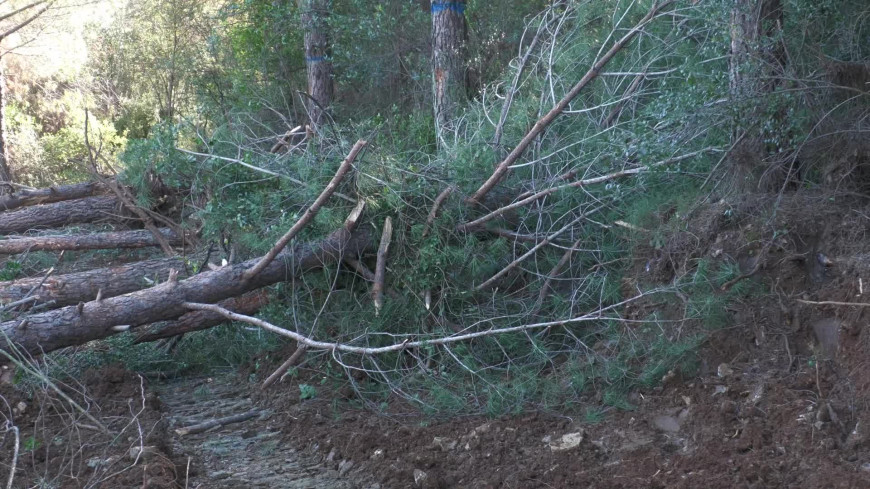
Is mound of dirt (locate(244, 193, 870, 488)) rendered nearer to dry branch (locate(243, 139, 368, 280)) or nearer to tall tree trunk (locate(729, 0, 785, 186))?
tall tree trunk (locate(729, 0, 785, 186))

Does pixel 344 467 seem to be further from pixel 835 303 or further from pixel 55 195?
pixel 55 195

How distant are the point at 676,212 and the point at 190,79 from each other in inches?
429

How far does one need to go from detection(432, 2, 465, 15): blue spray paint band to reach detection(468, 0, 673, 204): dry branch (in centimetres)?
372

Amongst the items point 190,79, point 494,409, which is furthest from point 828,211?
point 190,79

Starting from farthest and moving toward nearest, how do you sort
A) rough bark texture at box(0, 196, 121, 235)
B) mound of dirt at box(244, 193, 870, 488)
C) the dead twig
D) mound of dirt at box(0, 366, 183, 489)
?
rough bark texture at box(0, 196, 121, 235) < mound of dirt at box(0, 366, 183, 489) < the dead twig < mound of dirt at box(244, 193, 870, 488)

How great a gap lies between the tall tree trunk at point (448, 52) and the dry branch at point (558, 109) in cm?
317

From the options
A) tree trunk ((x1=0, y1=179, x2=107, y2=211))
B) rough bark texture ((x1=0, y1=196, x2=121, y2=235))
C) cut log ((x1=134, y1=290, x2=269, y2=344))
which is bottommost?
cut log ((x1=134, y1=290, x2=269, y2=344))

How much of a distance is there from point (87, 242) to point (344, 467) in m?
5.26

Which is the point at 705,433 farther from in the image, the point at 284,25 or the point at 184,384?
the point at 284,25

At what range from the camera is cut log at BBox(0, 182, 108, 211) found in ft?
33.4

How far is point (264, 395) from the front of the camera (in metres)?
5.93

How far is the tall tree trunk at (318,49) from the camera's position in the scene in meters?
10.7

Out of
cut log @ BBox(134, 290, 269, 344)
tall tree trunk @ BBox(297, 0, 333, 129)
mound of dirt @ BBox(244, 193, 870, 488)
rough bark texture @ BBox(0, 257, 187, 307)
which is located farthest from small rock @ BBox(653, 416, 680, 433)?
tall tree trunk @ BBox(297, 0, 333, 129)

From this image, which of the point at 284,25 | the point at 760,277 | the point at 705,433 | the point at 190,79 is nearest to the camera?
the point at 705,433
